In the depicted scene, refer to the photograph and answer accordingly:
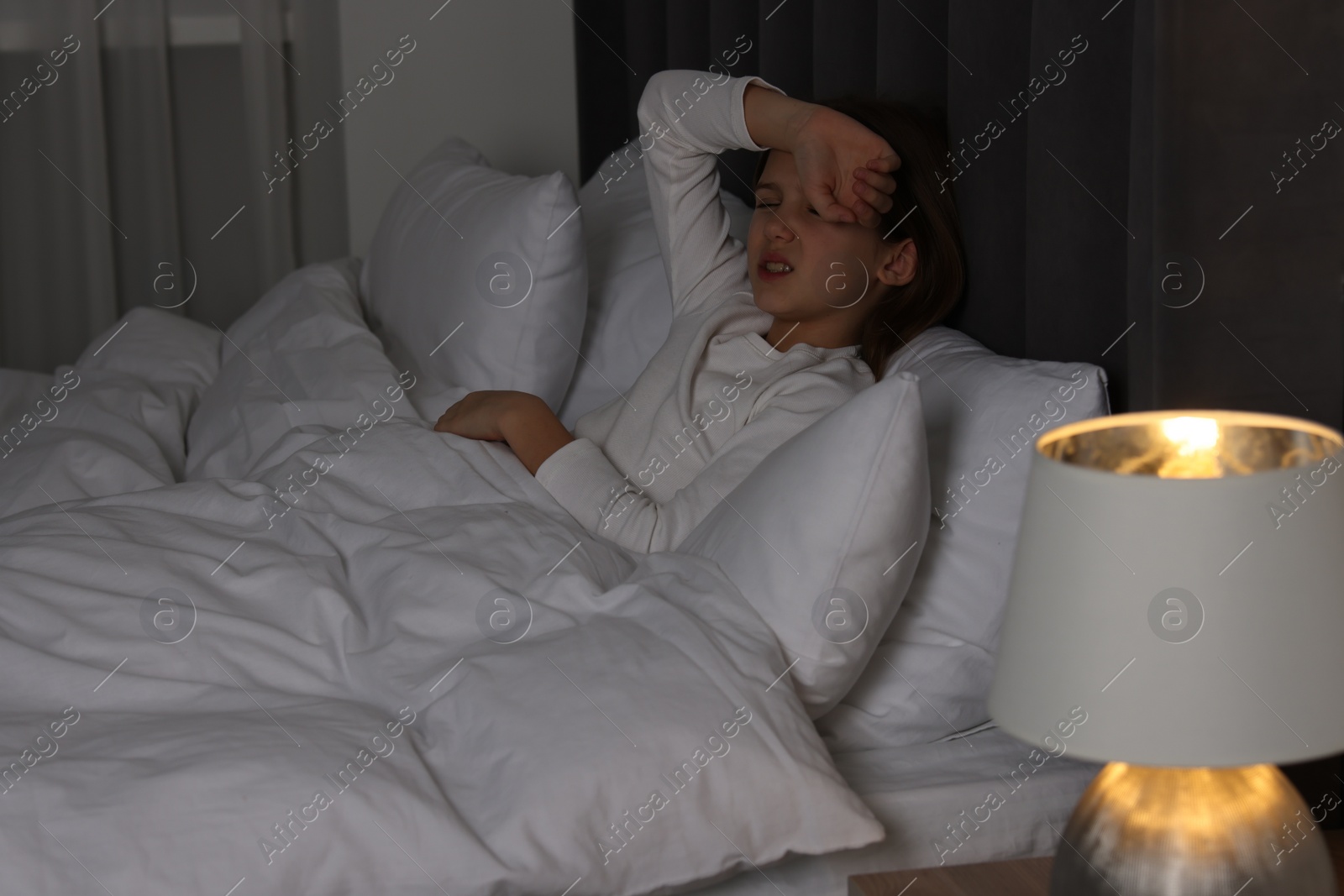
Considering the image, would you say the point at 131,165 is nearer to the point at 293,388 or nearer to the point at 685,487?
the point at 293,388

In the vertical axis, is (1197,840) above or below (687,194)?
below

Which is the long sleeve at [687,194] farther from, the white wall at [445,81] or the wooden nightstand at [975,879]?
the white wall at [445,81]

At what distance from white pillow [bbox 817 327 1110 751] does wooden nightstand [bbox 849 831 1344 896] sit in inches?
7.8

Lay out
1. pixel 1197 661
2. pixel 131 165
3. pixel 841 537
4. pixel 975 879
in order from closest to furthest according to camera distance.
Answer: pixel 1197 661
pixel 975 879
pixel 841 537
pixel 131 165

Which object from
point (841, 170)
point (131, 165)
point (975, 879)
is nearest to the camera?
point (975, 879)

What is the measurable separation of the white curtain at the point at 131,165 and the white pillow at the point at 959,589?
1.87 meters

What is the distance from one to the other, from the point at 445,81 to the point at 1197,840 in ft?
7.34

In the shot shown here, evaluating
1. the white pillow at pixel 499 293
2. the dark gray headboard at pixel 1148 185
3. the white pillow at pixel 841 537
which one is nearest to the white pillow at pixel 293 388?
the white pillow at pixel 499 293

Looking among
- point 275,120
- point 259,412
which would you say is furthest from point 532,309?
point 275,120

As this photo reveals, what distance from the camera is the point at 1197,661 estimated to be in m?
0.51

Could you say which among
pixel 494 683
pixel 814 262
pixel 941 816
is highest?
pixel 814 262

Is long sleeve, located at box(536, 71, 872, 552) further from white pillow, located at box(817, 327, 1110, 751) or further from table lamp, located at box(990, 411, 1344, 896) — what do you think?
table lamp, located at box(990, 411, 1344, 896)

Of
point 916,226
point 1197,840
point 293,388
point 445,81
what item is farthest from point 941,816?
point 445,81

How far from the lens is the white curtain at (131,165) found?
2254 mm
